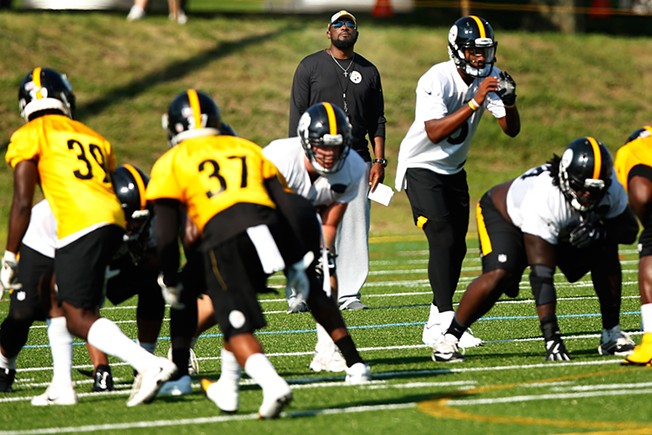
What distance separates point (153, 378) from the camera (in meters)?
6.66

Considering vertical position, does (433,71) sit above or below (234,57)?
above

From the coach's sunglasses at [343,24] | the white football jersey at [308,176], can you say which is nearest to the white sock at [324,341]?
the white football jersey at [308,176]

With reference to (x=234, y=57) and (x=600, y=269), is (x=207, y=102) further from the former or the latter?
(x=234, y=57)

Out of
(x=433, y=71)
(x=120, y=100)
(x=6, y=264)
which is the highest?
(x=433, y=71)

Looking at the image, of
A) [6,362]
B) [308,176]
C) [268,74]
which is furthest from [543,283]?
[268,74]

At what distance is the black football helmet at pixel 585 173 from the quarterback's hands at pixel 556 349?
2.78 feet

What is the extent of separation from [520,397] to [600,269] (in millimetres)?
1653

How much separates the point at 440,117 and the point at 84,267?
9.77 ft

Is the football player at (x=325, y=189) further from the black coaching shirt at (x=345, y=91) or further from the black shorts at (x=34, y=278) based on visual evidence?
the black coaching shirt at (x=345, y=91)

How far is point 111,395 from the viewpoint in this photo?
7312mm

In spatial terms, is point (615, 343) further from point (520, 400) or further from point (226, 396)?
point (226, 396)

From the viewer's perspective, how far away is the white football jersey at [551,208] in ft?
25.2

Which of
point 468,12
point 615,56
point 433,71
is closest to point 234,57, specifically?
point 468,12

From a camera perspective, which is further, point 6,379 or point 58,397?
point 6,379
